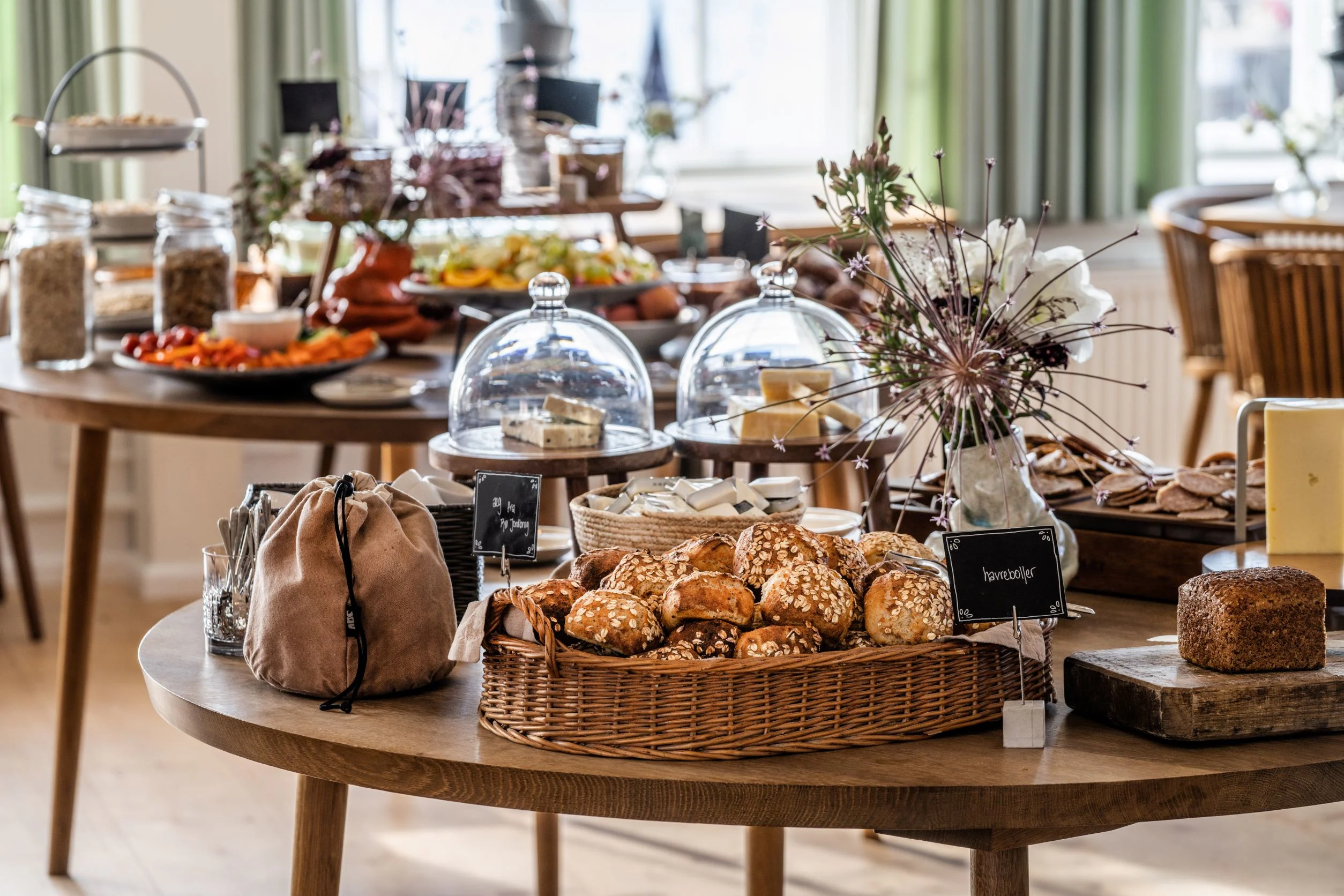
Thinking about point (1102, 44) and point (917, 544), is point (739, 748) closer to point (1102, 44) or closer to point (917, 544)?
point (917, 544)

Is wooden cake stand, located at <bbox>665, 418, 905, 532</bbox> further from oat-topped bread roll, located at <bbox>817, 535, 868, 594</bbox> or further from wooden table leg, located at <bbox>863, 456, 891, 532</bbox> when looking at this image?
oat-topped bread roll, located at <bbox>817, 535, 868, 594</bbox>

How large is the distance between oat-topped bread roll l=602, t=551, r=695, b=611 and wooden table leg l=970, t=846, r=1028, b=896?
29cm

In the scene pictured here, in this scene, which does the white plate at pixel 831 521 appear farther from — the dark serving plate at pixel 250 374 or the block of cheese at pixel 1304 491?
the dark serving plate at pixel 250 374

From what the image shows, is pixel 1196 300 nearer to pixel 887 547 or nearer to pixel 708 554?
pixel 887 547

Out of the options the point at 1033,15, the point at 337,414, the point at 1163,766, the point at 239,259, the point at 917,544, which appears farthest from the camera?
the point at 1033,15

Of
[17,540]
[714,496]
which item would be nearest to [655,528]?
[714,496]

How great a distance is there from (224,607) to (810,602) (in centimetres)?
51

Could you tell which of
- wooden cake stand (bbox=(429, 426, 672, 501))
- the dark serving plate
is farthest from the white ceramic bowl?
wooden cake stand (bbox=(429, 426, 672, 501))

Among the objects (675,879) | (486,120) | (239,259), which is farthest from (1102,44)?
(675,879)

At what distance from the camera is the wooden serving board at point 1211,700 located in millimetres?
1111

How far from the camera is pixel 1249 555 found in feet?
4.71

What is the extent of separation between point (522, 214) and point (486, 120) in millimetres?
2120

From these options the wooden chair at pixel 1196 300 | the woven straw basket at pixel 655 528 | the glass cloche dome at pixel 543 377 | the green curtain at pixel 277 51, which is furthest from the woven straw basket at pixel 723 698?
the green curtain at pixel 277 51

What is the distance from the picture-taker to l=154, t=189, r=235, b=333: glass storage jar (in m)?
2.68
